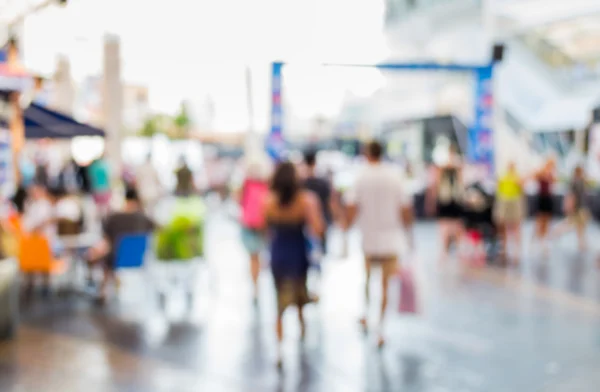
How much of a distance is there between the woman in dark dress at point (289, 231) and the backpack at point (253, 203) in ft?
5.32

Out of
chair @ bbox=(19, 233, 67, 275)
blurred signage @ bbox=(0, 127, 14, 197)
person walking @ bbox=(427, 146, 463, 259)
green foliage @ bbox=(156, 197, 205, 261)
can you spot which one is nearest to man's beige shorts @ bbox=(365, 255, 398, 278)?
green foliage @ bbox=(156, 197, 205, 261)

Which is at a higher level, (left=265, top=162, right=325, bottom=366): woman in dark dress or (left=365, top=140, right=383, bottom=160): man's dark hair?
(left=365, top=140, right=383, bottom=160): man's dark hair

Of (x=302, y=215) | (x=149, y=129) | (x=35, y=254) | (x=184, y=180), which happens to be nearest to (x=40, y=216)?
(x=35, y=254)

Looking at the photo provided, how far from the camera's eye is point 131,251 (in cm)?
586

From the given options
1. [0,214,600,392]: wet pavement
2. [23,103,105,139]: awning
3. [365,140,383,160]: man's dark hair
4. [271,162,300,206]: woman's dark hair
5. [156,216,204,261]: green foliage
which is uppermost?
[23,103,105,139]: awning

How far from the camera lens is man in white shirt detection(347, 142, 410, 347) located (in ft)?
14.9

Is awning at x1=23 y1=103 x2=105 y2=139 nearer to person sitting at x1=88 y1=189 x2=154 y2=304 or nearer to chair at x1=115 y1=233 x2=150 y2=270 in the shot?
person sitting at x1=88 y1=189 x2=154 y2=304

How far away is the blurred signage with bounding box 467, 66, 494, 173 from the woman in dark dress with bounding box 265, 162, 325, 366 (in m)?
8.07

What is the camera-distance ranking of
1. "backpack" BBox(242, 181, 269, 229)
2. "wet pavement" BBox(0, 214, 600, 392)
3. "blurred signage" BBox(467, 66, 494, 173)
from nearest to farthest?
"wet pavement" BBox(0, 214, 600, 392) < "backpack" BBox(242, 181, 269, 229) < "blurred signage" BBox(467, 66, 494, 173)

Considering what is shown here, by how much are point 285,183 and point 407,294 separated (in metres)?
1.38

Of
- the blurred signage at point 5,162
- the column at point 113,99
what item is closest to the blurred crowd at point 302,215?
the blurred signage at point 5,162

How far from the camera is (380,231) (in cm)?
456

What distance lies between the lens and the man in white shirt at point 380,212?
4551 mm

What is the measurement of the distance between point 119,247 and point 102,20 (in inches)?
188
